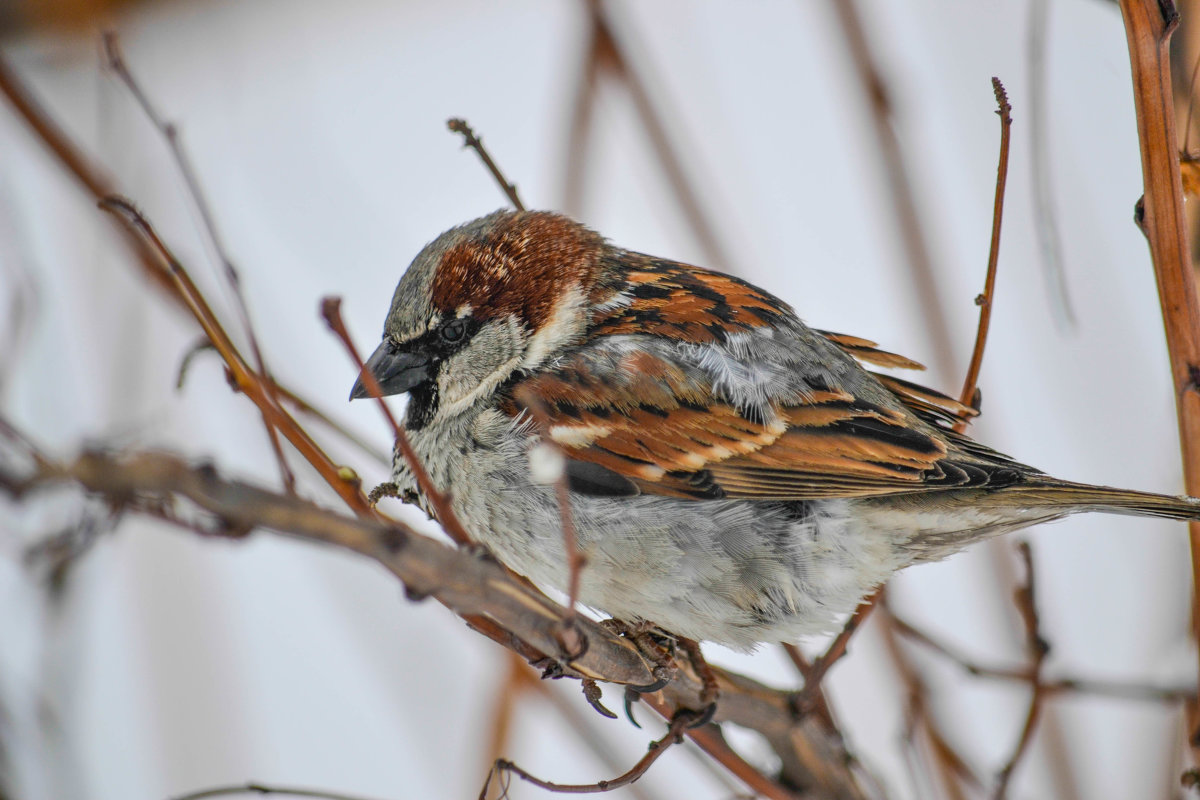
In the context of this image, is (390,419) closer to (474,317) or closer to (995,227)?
(995,227)

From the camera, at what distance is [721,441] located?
196 cm

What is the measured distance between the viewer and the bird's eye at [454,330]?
86.2 inches

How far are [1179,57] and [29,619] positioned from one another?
9.27 ft

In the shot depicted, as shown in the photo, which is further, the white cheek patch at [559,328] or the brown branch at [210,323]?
the white cheek patch at [559,328]

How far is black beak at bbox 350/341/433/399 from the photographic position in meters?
2.18

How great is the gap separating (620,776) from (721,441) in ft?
2.18

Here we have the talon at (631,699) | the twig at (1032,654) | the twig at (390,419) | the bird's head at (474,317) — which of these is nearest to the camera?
the twig at (390,419)

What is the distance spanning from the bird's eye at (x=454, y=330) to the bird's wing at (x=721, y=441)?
0.22 metres

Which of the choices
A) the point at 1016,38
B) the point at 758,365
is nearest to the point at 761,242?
the point at 1016,38

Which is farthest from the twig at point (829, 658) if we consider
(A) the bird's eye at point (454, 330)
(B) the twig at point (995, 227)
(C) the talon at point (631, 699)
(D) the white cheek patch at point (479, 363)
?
(A) the bird's eye at point (454, 330)

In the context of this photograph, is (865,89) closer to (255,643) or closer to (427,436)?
(427,436)

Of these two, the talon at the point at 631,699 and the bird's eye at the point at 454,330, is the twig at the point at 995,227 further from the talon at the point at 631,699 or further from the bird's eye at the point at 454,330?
the bird's eye at the point at 454,330

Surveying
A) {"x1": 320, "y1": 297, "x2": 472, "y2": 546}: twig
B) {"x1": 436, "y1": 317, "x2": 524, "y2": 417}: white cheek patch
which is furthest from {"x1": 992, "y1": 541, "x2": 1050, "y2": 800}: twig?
{"x1": 436, "y1": 317, "x2": 524, "y2": 417}: white cheek patch

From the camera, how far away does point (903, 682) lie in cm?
225
